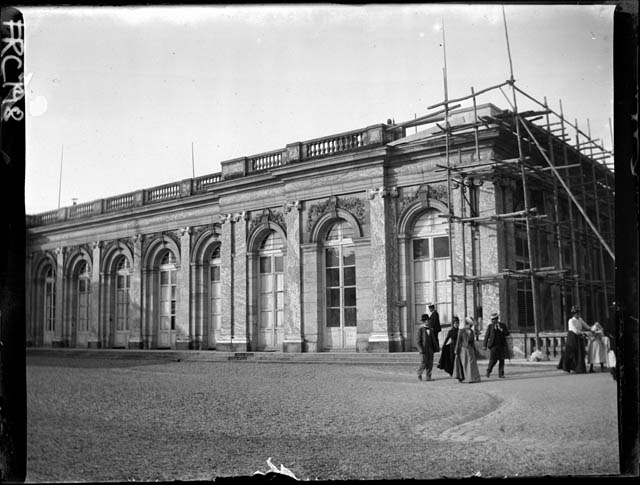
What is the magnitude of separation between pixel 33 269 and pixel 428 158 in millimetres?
3515

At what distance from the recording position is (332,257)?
5.46m

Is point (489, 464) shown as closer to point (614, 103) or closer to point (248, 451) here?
point (248, 451)

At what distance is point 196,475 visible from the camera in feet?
11.0

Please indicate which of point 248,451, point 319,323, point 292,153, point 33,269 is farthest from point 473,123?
point 33,269

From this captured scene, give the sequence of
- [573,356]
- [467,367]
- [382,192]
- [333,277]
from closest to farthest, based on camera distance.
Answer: [573,356] → [467,367] → [333,277] → [382,192]

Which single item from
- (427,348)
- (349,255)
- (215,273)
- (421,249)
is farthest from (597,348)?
(215,273)

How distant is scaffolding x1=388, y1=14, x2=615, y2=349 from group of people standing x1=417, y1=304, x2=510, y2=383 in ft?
1.02

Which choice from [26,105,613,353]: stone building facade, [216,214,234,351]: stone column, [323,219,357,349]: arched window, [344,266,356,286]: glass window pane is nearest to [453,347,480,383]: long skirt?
[26,105,613,353]: stone building facade

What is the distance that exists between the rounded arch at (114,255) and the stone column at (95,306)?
0.37 ft

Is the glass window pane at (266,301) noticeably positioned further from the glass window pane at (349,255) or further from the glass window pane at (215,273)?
the glass window pane at (349,255)

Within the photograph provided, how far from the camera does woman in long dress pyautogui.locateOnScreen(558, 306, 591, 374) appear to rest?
3.62 m

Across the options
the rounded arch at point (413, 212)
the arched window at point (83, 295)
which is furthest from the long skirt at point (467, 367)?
the arched window at point (83, 295)

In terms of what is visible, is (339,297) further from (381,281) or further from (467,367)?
(467,367)

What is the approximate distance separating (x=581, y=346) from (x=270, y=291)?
322cm
